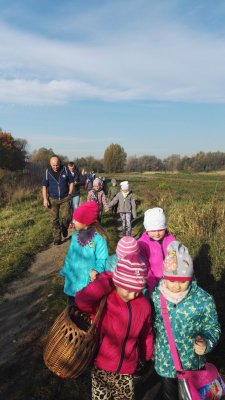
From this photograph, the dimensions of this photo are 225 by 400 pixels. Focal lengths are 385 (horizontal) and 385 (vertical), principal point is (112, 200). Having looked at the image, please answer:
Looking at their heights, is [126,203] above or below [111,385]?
above

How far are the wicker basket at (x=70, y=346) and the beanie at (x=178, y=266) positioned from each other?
0.58 m

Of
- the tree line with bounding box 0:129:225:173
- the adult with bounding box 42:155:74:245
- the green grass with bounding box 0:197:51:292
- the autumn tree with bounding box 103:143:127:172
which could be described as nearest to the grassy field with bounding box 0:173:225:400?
the green grass with bounding box 0:197:51:292

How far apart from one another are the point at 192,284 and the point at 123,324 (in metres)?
Answer: 0.67

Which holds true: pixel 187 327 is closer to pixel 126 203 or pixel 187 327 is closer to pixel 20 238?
pixel 126 203

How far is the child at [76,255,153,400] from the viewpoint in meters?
2.89

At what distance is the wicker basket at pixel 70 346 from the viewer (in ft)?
8.99

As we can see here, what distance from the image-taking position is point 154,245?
4277mm

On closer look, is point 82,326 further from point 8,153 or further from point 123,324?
point 8,153

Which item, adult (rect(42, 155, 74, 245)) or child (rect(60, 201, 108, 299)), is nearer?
child (rect(60, 201, 108, 299))

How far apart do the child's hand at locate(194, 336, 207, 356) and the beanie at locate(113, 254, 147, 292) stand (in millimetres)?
585

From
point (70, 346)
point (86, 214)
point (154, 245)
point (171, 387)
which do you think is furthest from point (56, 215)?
point (70, 346)

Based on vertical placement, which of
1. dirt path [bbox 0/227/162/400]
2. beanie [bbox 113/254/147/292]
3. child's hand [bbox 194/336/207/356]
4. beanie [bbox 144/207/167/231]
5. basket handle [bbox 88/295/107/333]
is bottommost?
dirt path [bbox 0/227/162/400]

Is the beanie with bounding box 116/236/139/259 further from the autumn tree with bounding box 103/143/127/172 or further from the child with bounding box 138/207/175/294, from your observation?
the autumn tree with bounding box 103/143/127/172

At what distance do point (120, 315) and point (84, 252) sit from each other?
1.53 m
